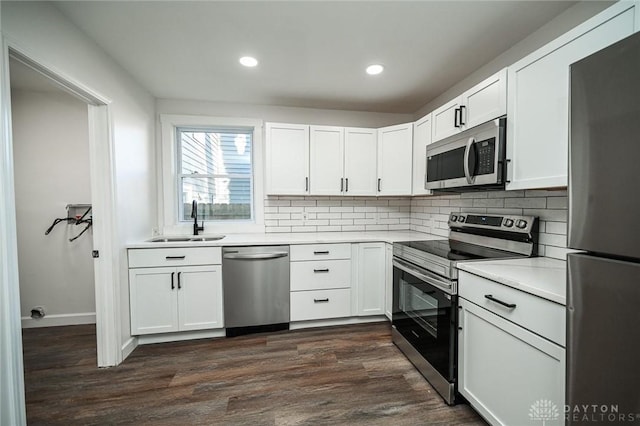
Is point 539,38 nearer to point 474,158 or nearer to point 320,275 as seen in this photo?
point 474,158

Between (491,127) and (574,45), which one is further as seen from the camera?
(491,127)

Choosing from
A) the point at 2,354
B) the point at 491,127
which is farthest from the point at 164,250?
the point at 491,127

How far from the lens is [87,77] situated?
1.87 metres

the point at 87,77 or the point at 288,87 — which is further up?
the point at 288,87

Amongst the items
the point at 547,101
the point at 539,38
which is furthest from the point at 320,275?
the point at 539,38

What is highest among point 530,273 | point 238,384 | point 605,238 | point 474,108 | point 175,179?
point 474,108

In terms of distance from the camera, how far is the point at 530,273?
1.35m

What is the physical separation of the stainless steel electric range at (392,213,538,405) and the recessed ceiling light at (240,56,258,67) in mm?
1997

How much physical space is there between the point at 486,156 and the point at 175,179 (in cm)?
310

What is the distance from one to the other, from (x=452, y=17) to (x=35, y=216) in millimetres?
4177

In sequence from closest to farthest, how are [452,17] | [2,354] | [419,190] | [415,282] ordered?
[2,354], [452,17], [415,282], [419,190]

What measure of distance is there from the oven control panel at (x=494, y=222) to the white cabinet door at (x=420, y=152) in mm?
367

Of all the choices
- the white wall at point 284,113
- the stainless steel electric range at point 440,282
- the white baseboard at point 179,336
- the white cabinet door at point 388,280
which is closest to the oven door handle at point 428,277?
the stainless steel electric range at point 440,282

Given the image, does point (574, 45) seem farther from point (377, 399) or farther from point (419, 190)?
point (377, 399)
